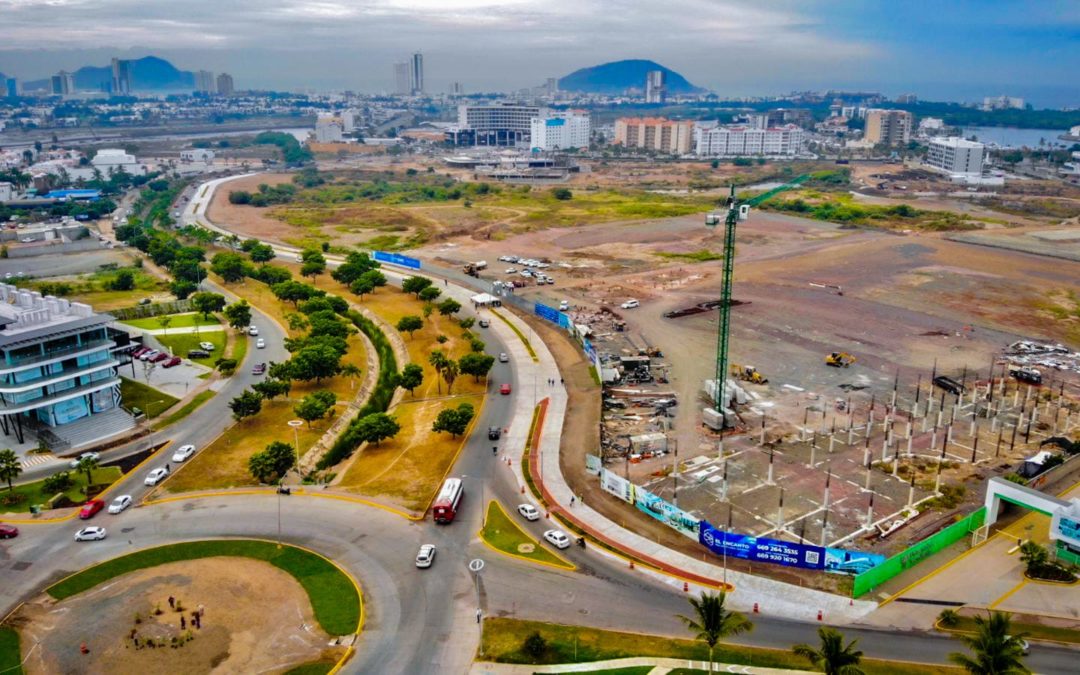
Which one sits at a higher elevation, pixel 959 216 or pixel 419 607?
pixel 959 216

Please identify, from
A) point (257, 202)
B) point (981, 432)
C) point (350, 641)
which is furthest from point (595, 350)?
point (257, 202)

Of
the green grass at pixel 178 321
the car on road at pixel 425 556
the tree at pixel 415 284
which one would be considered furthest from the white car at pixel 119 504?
the tree at pixel 415 284

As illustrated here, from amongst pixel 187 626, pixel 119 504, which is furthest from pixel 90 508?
pixel 187 626

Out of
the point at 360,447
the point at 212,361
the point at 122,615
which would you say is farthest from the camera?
the point at 212,361

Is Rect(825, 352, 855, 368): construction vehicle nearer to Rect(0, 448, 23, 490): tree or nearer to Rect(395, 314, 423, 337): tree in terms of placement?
Rect(395, 314, 423, 337): tree

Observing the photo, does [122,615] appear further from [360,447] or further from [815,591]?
[815,591]

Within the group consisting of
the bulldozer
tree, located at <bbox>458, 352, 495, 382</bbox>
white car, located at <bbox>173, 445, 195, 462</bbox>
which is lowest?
white car, located at <bbox>173, 445, 195, 462</bbox>

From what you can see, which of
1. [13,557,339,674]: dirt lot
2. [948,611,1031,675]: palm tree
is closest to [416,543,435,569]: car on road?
[13,557,339,674]: dirt lot

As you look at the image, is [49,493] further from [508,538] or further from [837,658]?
[837,658]
